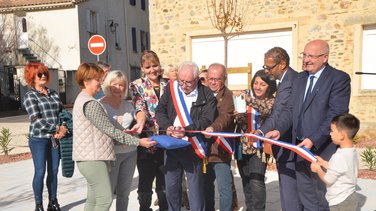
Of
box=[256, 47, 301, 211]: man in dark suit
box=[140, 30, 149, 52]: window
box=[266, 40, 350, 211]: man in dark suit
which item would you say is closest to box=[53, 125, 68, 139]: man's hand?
box=[256, 47, 301, 211]: man in dark suit

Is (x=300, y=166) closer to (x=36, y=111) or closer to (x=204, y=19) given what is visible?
(x=36, y=111)

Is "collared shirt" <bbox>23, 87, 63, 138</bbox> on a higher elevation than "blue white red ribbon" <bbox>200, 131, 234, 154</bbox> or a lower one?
higher

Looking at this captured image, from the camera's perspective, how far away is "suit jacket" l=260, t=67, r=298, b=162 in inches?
153

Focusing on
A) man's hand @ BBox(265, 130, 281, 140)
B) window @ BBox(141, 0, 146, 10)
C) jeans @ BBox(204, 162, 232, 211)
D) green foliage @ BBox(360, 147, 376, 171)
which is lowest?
green foliage @ BBox(360, 147, 376, 171)

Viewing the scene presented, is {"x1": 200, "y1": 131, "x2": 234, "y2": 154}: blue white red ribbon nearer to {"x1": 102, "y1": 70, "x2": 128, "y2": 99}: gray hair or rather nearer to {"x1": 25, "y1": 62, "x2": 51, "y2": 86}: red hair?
{"x1": 102, "y1": 70, "x2": 128, "y2": 99}: gray hair

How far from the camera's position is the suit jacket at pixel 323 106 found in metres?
3.51

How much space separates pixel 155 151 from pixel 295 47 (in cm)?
746

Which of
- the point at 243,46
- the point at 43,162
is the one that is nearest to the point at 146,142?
the point at 43,162

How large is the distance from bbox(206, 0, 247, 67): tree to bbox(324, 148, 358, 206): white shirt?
8099 millimetres

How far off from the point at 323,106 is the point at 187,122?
53.5 inches

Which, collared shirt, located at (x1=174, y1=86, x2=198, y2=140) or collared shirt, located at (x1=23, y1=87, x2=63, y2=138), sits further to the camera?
collared shirt, located at (x1=23, y1=87, x2=63, y2=138)

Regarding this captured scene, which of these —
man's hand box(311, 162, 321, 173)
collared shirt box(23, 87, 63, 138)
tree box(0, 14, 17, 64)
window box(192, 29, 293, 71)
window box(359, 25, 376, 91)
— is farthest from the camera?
tree box(0, 14, 17, 64)

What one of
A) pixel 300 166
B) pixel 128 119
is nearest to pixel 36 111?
pixel 128 119

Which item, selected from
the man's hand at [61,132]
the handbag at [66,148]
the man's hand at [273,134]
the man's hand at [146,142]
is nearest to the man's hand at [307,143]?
the man's hand at [273,134]
